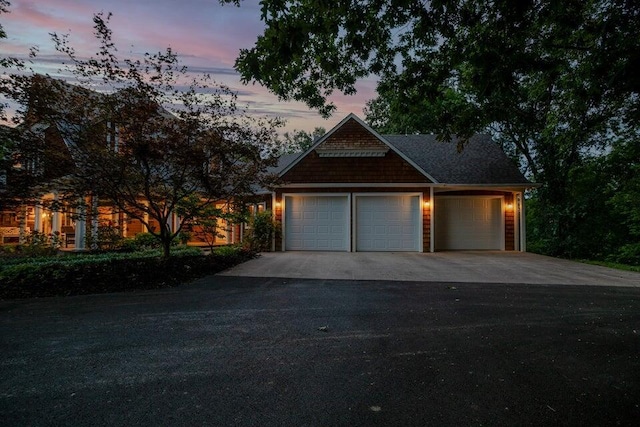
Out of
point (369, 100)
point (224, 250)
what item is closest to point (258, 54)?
point (224, 250)

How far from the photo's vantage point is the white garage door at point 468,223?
13.1 m

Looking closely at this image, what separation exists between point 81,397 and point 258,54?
3.58 m

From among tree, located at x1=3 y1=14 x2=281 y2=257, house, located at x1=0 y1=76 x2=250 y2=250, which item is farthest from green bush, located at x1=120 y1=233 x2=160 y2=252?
house, located at x1=0 y1=76 x2=250 y2=250

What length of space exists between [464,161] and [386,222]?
14.2 ft

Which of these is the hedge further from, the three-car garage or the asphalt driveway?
the three-car garage

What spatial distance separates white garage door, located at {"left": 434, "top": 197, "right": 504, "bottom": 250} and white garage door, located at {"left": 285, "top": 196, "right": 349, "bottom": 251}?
4.08 meters

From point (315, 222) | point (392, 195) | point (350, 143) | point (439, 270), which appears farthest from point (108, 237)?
point (392, 195)

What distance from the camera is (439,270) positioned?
7.94m

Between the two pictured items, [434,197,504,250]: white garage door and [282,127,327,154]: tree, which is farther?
[282,127,327,154]: tree

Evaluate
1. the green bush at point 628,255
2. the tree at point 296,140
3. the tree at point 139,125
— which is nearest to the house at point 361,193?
the green bush at point 628,255

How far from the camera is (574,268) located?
840cm

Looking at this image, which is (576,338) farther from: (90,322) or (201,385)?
(90,322)

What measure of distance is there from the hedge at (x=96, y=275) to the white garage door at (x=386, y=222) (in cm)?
610

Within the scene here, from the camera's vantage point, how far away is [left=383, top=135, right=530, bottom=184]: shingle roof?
492 inches
